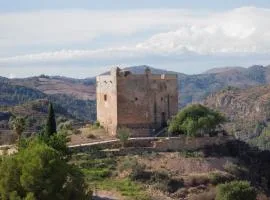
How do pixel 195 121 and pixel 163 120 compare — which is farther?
pixel 163 120

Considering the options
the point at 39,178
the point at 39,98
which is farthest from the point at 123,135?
the point at 39,98

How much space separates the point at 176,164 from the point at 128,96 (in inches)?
321

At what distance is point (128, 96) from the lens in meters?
50.1

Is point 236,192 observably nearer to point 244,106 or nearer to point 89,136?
point 89,136

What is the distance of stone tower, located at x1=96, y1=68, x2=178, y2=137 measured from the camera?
1973 inches

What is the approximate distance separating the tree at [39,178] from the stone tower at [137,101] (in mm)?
19208

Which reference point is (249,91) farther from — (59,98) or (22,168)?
(22,168)

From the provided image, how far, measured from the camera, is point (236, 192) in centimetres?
3769

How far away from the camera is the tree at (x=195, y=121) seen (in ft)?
157

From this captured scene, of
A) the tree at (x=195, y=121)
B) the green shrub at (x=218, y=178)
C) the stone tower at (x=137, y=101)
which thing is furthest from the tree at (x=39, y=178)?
the stone tower at (x=137, y=101)

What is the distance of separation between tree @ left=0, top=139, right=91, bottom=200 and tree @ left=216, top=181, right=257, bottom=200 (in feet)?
33.9

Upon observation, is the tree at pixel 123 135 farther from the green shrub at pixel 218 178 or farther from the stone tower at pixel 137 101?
the green shrub at pixel 218 178

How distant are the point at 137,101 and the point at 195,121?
5169mm

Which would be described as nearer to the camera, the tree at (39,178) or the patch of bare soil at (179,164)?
the tree at (39,178)
